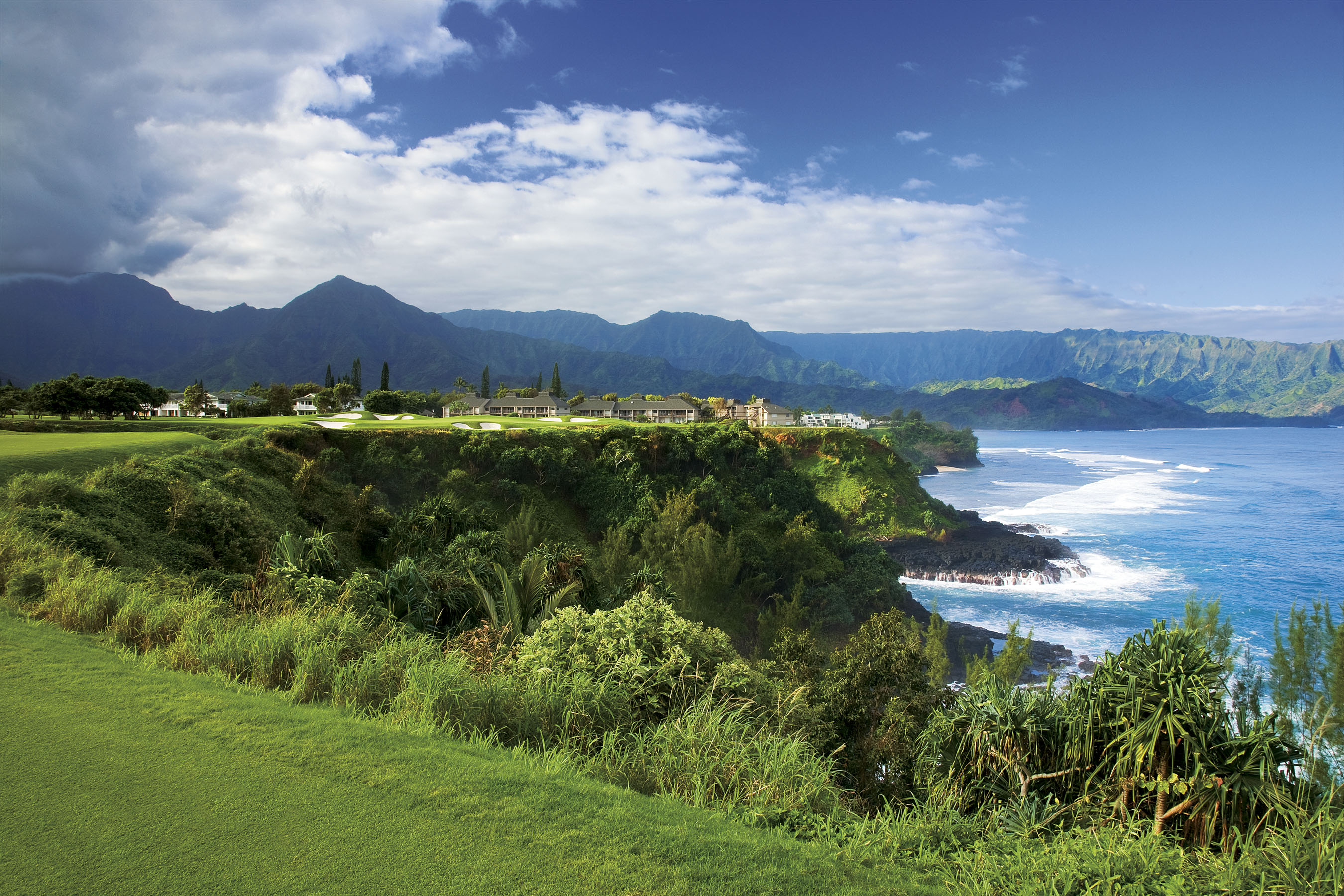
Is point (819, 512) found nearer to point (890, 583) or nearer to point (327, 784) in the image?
point (890, 583)

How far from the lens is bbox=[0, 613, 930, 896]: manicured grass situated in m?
2.96

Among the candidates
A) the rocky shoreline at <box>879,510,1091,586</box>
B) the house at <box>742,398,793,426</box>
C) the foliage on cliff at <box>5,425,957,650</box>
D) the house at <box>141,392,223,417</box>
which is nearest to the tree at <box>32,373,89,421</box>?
the foliage on cliff at <box>5,425,957,650</box>

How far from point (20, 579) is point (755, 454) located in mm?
37840

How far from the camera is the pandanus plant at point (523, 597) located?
936 cm

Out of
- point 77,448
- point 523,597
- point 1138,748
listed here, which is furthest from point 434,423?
point 1138,748

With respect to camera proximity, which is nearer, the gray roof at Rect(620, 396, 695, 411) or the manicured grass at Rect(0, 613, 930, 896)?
the manicured grass at Rect(0, 613, 930, 896)

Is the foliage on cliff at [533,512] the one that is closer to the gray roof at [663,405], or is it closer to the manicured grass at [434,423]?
the manicured grass at [434,423]

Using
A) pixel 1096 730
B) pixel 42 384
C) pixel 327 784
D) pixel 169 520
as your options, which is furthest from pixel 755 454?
pixel 42 384

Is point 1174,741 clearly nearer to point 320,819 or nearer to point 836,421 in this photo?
point 320,819

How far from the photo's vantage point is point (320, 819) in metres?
3.39

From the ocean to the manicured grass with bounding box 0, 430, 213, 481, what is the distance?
29.2m

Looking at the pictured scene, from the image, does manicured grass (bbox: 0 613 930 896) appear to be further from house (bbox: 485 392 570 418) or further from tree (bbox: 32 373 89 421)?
house (bbox: 485 392 570 418)

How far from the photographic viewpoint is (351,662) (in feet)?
18.1

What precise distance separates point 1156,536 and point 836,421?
2679 inches
